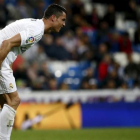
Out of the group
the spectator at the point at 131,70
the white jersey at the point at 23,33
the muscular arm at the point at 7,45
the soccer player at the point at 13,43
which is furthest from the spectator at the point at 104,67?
the muscular arm at the point at 7,45

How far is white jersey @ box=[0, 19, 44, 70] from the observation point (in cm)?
570

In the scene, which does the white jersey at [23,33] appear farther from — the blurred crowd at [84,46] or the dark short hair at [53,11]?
the blurred crowd at [84,46]

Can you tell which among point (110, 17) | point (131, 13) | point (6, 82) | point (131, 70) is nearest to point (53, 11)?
point (6, 82)

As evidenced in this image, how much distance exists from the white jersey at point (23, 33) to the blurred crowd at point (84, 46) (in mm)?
6181

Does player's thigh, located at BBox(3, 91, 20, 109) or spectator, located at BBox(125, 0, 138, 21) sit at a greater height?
spectator, located at BBox(125, 0, 138, 21)

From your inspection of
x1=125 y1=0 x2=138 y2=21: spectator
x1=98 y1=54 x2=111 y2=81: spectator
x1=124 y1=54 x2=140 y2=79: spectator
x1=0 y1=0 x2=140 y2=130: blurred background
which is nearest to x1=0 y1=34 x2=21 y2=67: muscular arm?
x1=0 y1=0 x2=140 y2=130: blurred background

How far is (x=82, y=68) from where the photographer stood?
44.8 ft

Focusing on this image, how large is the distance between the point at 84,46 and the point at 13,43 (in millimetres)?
8599

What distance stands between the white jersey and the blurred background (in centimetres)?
522

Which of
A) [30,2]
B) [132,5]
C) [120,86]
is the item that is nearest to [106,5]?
[132,5]

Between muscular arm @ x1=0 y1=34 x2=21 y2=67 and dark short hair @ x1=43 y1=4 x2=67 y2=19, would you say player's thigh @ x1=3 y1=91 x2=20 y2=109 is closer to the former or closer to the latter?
muscular arm @ x1=0 y1=34 x2=21 y2=67

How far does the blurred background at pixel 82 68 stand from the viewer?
11.1m

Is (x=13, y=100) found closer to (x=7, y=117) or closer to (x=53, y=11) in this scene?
(x=7, y=117)

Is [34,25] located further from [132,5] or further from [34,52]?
[132,5]
